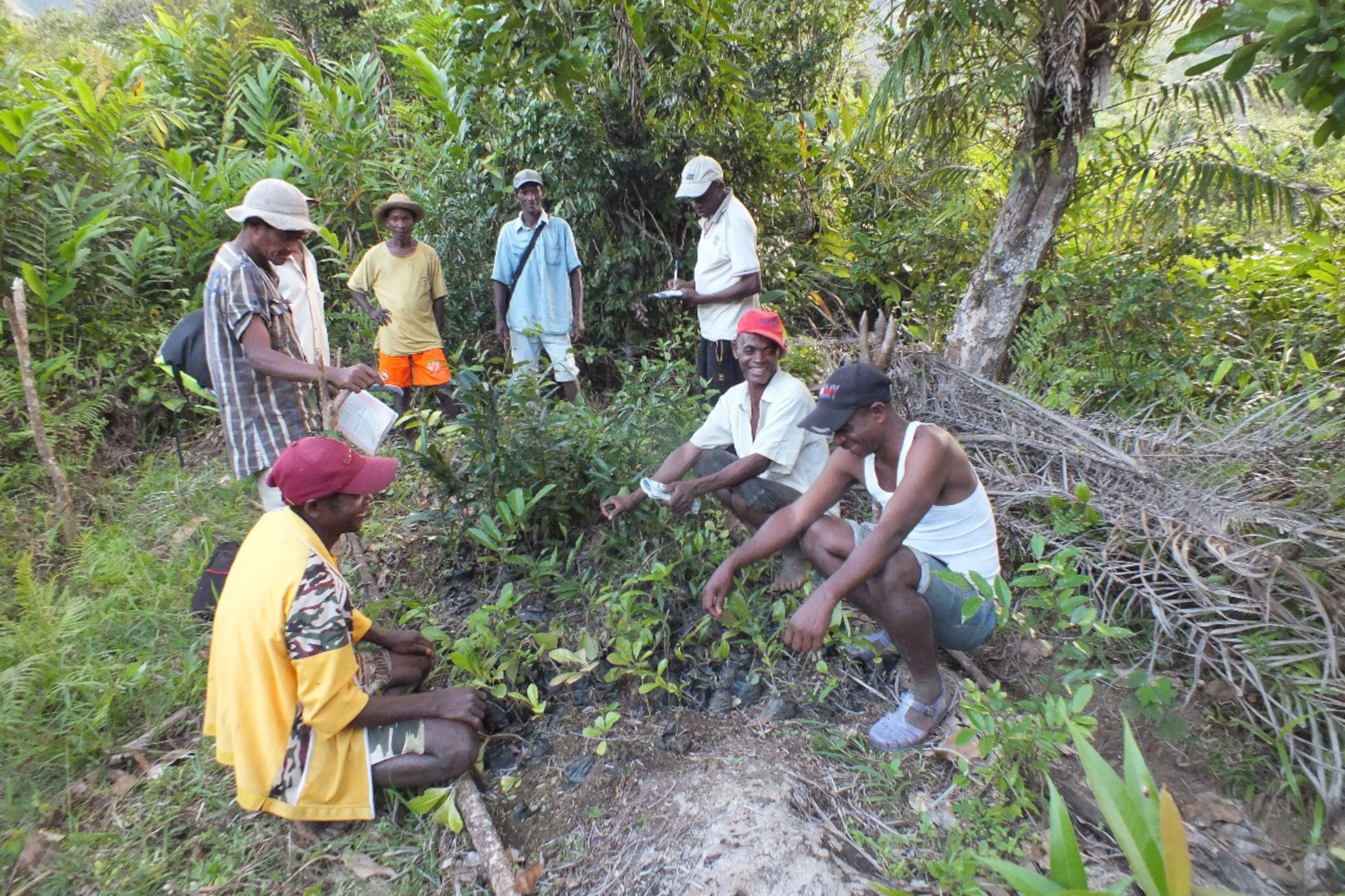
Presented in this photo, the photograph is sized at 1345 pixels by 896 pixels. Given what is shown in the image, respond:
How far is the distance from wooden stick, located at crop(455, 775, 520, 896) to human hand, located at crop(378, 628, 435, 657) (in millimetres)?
495

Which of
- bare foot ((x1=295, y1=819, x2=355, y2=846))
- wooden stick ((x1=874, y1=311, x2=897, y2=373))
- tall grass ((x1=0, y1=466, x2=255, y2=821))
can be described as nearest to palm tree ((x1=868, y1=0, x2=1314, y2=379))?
wooden stick ((x1=874, y1=311, x2=897, y2=373))

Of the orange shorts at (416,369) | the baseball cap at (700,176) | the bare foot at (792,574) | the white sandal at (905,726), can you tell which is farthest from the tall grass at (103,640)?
the baseball cap at (700,176)

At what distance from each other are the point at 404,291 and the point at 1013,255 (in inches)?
154

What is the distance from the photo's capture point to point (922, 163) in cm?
681

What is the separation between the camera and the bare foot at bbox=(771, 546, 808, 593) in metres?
3.25

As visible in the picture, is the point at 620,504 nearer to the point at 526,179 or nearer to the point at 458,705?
the point at 458,705

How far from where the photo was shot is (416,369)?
205 inches

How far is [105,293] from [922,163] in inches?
259

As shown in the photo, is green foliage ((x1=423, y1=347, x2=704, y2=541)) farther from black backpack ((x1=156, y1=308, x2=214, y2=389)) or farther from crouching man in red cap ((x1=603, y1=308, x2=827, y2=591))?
black backpack ((x1=156, y1=308, x2=214, y2=389))

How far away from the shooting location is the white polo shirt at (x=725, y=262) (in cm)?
429

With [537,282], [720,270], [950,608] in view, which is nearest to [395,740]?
[950,608]

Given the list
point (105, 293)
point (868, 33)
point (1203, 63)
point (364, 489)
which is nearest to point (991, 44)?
point (1203, 63)

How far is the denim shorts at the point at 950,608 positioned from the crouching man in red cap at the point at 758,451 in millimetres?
592

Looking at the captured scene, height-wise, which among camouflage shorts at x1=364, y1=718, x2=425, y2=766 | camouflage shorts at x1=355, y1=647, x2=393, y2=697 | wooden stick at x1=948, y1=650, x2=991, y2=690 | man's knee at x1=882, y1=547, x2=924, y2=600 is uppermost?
man's knee at x1=882, y1=547, x2=924, y2=600
